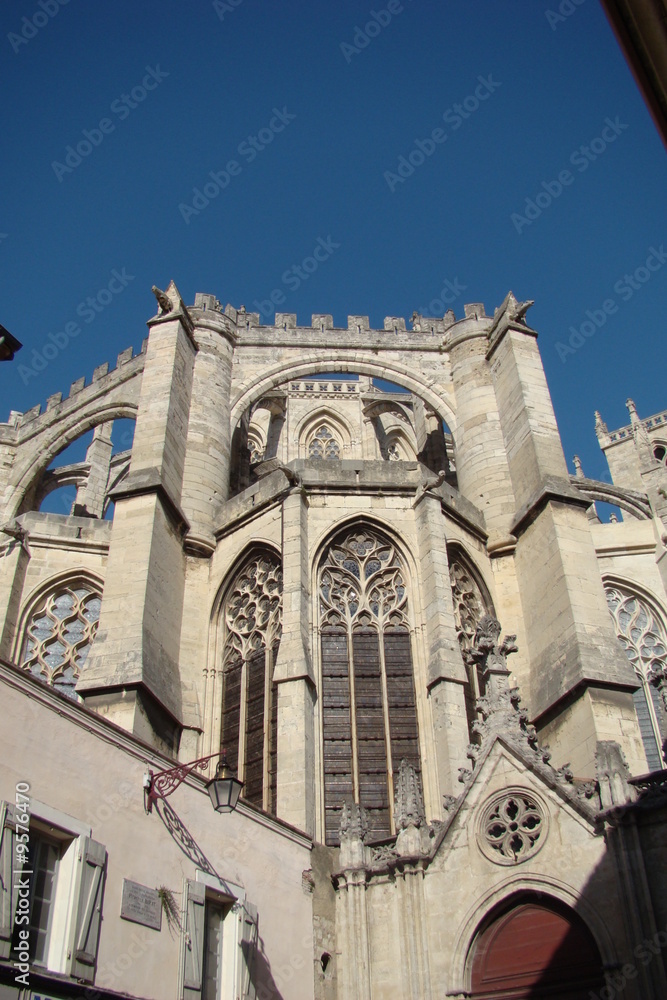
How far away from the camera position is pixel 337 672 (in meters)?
14.0

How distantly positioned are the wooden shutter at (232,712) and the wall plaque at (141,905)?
18.6 feet

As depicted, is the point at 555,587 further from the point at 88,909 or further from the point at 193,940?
the point at 88,909

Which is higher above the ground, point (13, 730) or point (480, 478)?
point (480, 478)

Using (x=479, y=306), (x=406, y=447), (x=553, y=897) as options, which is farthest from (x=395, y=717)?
(x=406, y=447)

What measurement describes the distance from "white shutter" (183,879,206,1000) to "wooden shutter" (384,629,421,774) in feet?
15.7

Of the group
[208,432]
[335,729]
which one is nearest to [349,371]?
[208,432]

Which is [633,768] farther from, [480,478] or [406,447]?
[406,447]

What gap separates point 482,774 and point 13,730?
16.8 feet

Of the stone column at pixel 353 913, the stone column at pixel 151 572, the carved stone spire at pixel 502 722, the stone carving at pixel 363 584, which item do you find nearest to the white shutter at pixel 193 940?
the stone column at pixel 353 913

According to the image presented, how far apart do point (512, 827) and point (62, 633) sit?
9.76 metres

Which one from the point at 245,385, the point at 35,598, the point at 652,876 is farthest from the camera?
the point at 245,385

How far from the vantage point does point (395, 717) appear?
44.9ft

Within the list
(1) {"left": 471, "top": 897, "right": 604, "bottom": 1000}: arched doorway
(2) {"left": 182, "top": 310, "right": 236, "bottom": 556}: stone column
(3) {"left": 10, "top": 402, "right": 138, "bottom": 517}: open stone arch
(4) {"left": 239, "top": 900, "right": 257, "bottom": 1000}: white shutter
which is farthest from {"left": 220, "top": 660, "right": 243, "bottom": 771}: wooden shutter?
(3) {"left": 10, "top": 402, "right": 138, "bottom": 517}: open stone arch

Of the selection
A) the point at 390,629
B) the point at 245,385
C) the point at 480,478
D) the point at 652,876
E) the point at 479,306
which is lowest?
the point at 652,876
